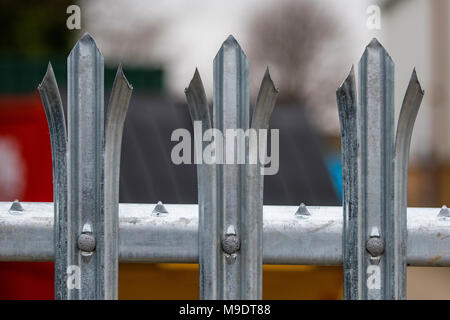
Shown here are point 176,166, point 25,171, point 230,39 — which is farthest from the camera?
point 25,171

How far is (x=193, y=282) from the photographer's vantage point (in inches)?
94.3

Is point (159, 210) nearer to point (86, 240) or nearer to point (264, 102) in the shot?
point (86, 240)

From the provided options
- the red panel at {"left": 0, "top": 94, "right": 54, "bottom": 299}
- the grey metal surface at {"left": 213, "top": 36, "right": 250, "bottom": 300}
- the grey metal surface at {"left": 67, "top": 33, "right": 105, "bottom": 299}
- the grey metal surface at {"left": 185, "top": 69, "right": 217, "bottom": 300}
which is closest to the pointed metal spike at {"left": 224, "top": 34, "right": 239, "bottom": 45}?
the grey metal surface at {"left": 213, "top": 36, "right": 250, "bottom": 300}

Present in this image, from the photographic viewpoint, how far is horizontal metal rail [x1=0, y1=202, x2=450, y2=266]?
1.01m

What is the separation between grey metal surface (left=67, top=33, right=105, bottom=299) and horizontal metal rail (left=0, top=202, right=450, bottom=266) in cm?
4

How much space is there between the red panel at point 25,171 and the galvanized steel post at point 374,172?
216 cm

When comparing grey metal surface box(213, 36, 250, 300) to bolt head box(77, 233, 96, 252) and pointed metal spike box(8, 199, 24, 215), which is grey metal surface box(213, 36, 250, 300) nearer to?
bolt head box(77, 233, 96, 252)

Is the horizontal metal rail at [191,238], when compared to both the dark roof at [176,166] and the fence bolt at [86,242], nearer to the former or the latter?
the fence bolt at [86,242]

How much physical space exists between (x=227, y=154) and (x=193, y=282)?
4.84 ft

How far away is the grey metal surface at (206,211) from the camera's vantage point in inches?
39.6

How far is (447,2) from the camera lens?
1512 centimetres

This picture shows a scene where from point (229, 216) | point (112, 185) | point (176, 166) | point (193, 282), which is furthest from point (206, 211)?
point (176, 166)
